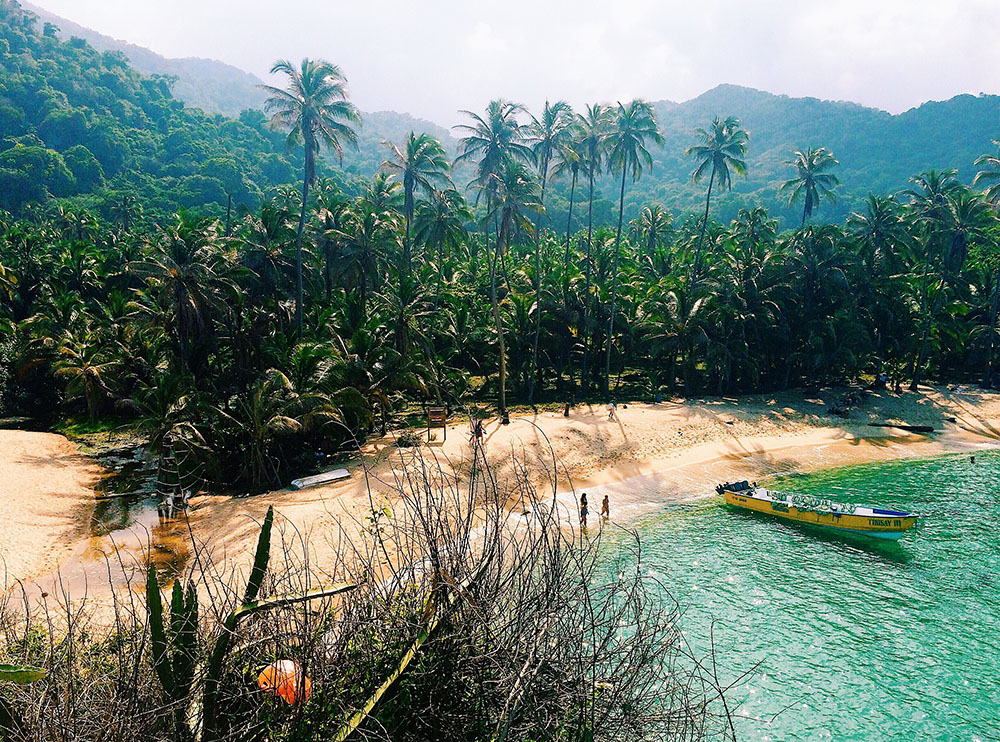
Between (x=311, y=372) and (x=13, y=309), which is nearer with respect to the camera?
(x=311, y=372)

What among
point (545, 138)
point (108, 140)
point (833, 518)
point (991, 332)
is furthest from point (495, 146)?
point (108, 140)

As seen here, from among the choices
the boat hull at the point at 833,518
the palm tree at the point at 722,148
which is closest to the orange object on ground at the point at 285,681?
the boat hull at the point at 833,518

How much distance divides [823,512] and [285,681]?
2282cm

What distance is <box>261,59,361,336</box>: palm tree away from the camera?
33.5 m

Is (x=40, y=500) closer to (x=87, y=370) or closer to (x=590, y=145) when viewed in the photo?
(x=87, y=370)

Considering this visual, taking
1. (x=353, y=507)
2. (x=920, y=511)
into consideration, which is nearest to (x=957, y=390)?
(x=920, y=511)

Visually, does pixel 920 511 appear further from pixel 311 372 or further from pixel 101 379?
pixel 101 379

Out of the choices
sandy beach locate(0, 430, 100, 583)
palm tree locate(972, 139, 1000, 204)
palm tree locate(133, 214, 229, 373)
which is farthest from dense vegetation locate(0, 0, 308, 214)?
palm tree locate(972, 139, 1000, 204)

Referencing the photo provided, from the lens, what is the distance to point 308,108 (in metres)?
34.2

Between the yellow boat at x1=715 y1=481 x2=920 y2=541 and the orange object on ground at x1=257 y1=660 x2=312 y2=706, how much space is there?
73.6ft

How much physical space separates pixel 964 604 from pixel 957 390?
30890 millimetres

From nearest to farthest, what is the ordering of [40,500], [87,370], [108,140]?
[40,500], [87,370], [108,140]

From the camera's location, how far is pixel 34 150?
92250 millimetres

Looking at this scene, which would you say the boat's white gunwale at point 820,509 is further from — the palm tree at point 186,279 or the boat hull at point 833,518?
the palm tree at point 186,279
